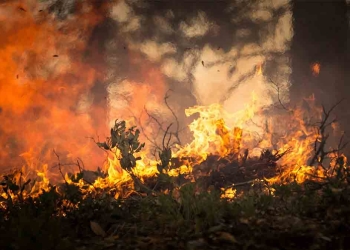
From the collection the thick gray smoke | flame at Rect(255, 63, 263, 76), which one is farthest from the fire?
the thick gray smoke

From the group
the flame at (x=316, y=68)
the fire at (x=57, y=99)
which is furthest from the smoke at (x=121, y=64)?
the flame at (x=316, y=68)

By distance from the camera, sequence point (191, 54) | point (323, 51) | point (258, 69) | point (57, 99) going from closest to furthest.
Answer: point (323, 51)
point (57, 99)
point (258, 69)
point (191, 54)

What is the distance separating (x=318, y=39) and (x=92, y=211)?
9.64m

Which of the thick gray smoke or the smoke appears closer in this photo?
the smoke

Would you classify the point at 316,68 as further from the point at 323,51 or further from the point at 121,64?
the point at 121,64

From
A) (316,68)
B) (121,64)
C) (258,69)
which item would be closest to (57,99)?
(121,64)

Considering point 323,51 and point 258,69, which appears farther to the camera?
Answer: point 258,69

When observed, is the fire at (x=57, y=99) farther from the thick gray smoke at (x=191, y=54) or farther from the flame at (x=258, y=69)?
the thick gray smoke at (x=191, y=54)

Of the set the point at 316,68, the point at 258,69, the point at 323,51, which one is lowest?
the point at 316,68

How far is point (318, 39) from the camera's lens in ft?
36.8

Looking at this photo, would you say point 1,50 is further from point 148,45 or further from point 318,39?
point 318,39

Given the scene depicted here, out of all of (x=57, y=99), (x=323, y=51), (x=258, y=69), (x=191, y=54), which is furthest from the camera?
(x=191, y=54)

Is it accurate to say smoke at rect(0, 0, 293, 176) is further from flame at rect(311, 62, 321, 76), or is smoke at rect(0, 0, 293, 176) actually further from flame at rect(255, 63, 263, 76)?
flame at rect(311, 62, 321, 76)

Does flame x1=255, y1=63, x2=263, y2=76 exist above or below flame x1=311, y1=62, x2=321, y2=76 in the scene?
above
